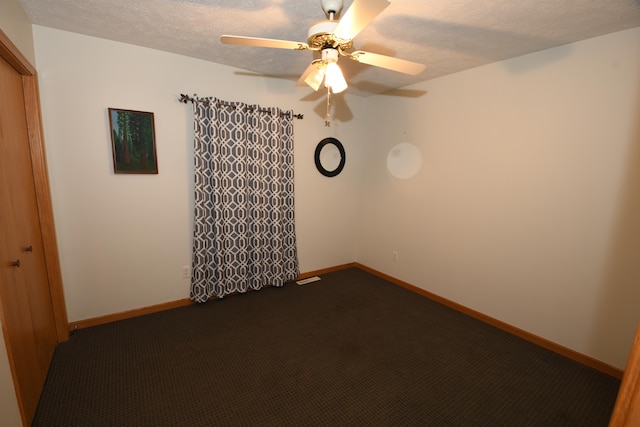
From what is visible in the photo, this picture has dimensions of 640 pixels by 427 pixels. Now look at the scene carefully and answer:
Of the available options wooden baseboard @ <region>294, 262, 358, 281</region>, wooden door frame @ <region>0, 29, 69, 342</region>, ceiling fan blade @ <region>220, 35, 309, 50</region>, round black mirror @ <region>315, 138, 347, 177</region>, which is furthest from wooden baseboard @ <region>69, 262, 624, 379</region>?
ceiling fan blade @ <region>220, 35, 309, 50</region>

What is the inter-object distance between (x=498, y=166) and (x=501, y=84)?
0.73m

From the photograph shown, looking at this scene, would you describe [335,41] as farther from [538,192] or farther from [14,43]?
[538,192]

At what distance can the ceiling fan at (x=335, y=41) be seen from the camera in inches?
46.6

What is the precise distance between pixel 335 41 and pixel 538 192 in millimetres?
2095

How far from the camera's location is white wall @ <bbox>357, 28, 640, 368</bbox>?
1.97 meters

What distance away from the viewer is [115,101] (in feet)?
7.76

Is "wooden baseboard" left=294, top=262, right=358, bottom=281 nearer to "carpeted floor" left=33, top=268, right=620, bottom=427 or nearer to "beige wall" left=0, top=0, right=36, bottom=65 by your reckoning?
"carpeted floor" left=33, top=268, right=620, bottom=427

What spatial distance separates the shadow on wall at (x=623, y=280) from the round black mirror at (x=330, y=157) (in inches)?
105

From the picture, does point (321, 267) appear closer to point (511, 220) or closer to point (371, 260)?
point (371, 260)

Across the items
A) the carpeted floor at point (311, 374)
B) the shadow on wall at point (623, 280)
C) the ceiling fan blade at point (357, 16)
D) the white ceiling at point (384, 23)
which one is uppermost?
the white ceiling at point (384, 23)

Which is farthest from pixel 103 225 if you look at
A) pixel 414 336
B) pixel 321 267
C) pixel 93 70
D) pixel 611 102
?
pixel 611 102

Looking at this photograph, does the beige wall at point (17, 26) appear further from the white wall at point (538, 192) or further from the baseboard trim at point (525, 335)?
the baseboard trim at point (525, 335)

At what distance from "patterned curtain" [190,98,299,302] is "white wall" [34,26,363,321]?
6.2 inches

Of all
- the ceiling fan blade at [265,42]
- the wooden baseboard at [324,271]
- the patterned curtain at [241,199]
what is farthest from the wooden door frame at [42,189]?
the wooden baseboard at [324,271]
